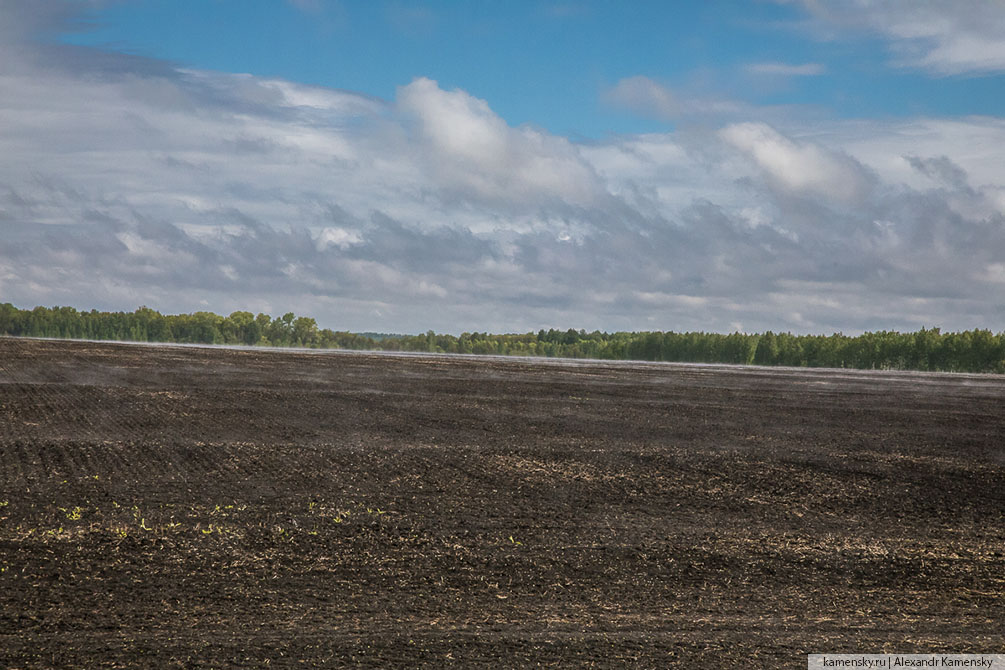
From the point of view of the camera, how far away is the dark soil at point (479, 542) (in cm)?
734

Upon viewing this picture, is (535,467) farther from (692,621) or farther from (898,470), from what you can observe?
(692,621)

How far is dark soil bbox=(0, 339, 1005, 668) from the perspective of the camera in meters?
7.34

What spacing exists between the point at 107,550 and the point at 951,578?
349 inches

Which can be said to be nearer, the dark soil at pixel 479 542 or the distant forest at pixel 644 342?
the dark soil at pixel 479 542

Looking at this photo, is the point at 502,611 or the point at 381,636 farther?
the point at 502,611

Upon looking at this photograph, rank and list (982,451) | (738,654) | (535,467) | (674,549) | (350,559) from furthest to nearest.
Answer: (982,451), (535,467), (674,549), (350,559), (738,654)

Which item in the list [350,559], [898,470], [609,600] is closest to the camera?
[609,600]

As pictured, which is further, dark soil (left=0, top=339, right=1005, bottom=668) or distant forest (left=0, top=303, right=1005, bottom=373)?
distant forest (left=0, top=303, right=1005, bottom=373)

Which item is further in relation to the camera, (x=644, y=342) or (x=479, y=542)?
(x=644, y=342)

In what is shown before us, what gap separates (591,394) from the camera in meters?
34.8

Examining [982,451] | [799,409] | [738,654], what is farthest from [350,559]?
[799,409]

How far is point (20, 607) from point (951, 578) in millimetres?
8942

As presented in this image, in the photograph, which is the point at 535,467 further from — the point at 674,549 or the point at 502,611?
the point at 502,611

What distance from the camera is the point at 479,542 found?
10594 millimetres
